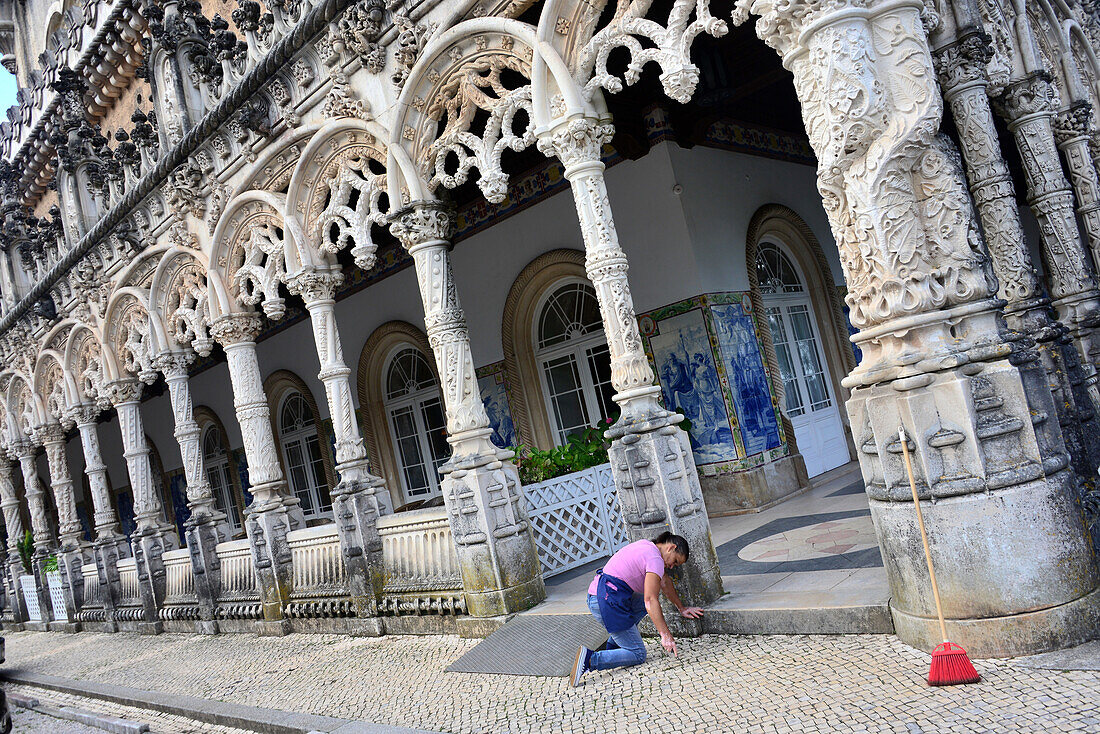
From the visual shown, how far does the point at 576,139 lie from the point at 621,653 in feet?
11.2

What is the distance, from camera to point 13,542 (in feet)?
53.5

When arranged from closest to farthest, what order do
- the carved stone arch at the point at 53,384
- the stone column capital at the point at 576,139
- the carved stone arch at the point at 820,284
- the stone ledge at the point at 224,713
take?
the stone ledge at the point at 224,713
the stone column capital at the point at 576,139
the carved stone arch at the point at 820,284
the carved stone arch at the point at 53,384

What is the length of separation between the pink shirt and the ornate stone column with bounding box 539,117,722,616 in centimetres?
40

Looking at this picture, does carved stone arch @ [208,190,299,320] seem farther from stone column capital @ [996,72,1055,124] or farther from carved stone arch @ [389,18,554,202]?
stone column capital @ [996,72,1055,124]

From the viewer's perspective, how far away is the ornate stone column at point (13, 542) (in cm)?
1584

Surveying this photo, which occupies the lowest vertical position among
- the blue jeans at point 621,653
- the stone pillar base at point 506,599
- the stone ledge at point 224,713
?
the stone ledge at point 224,713

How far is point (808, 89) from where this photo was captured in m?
4.11

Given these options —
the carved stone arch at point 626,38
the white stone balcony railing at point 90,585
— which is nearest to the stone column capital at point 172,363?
the white stone balcony railing at point 90,585

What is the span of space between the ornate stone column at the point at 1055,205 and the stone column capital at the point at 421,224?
15.0 ft

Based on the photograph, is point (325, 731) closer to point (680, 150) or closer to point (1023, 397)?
point (1023, 397)

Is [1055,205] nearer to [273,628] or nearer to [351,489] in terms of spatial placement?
[351,489]

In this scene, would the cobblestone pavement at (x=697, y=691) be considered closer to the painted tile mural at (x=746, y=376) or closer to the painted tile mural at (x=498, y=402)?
the painted tile mural at (x=498, y=402)

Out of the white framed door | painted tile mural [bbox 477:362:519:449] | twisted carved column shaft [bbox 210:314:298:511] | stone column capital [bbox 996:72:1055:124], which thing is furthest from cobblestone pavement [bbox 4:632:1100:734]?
the white framed door

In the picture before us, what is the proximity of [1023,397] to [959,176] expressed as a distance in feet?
3.63
